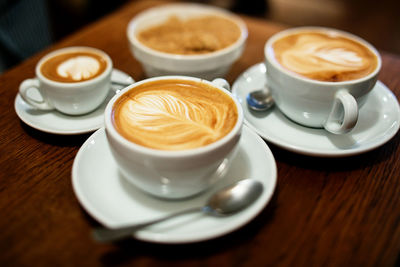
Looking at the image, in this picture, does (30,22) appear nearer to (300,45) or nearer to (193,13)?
(193,13)

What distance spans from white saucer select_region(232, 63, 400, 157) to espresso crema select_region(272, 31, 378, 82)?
0.45ft

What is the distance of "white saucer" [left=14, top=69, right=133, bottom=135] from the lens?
34.9 inches

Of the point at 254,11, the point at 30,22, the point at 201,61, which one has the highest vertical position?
the point at 201,61

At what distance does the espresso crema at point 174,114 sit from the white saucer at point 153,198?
12 centimetres

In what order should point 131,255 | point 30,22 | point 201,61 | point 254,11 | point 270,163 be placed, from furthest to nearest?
1. point 254,11
2. point 30,22
3. point 201,61
4. point 270,163
5. point 131,255

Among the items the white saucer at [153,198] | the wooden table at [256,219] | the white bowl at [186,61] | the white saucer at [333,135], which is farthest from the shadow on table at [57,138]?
the white saucer at [333,135]

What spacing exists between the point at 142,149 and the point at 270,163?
0.96 ft

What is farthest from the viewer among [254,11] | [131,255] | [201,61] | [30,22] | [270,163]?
[254,11]

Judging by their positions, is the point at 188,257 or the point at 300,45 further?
the point at 300,45

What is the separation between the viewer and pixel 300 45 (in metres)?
1.06

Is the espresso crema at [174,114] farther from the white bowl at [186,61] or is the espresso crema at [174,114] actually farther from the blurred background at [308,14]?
the blurred background at [308,14]

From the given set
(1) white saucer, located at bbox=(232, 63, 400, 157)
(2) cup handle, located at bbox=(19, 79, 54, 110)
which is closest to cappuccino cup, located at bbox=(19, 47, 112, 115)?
(2) cup handle, located at bbox=(19, 79, 54, 110)

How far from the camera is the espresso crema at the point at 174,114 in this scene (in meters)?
0.67

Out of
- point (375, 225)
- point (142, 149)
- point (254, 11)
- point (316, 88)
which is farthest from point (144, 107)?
point (254, 11)
